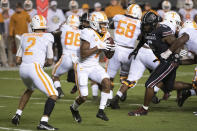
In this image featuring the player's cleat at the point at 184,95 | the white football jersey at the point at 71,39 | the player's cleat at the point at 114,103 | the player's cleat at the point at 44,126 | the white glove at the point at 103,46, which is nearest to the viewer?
the player's cleat at the point at 44,126

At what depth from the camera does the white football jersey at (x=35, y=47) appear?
8398 millimetres

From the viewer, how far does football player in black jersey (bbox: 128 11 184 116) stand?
9.35 meters

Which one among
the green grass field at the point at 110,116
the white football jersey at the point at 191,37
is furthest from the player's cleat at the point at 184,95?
the white football jersey at the point at 191,37

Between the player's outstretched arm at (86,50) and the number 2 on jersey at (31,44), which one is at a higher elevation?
the number 2 on jersey at (31,44)

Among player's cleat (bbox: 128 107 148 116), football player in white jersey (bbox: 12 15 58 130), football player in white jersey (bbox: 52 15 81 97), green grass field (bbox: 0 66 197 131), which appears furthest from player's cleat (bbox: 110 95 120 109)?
football player in white jersey (bbox: 12 15 58 130)

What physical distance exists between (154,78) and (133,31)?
176 cm

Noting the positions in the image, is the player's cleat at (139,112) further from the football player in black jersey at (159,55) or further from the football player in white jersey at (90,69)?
the football player in white jersey at (90,69)

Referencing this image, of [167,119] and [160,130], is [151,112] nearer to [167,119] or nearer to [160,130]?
[167,119]

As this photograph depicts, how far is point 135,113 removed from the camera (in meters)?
9.50

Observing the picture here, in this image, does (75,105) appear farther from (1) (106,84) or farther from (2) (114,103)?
(2) (114,103)

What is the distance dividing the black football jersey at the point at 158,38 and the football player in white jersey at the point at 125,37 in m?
1.27

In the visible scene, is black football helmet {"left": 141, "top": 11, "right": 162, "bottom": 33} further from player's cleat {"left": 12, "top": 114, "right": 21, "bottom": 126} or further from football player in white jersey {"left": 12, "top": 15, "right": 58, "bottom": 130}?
player's cleat {"left": 12, "top": 114, "right": 21, "bottom": 126}

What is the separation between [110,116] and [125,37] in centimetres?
201

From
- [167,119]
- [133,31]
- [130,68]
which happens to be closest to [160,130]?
[167,119]
